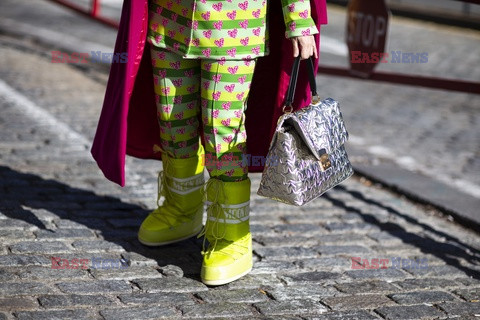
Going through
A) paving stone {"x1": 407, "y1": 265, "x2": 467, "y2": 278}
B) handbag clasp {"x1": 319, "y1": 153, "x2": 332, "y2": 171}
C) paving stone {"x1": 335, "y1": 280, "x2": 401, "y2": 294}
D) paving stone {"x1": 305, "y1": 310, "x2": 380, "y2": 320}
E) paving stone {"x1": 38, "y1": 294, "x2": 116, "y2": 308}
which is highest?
handbag clasp {"x1": 319, "y1": 153, "x2": 332, "y2": 171}

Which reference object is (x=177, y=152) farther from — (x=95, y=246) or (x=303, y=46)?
(x=303, y=46)

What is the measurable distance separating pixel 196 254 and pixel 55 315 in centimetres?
88

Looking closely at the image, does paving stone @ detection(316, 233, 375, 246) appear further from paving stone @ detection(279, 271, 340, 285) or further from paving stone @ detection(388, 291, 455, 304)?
paving stone @ detection(388, 291, 455, 304)

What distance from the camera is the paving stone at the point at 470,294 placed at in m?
3.41

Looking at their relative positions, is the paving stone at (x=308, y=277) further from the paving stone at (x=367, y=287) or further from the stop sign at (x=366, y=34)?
the stop sign at (x=366, y=34)

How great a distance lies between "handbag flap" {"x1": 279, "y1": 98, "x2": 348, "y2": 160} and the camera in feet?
10.1

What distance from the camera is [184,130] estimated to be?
3461mm

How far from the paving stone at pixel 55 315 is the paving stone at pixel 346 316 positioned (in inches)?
31.7

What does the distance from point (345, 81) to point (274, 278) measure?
5329 millimetres

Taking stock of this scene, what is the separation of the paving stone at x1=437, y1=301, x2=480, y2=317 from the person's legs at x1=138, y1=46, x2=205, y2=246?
1.14 metres

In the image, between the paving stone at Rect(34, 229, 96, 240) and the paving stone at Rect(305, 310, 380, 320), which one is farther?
the paving stone at Rect(34, 229, 96, 240)

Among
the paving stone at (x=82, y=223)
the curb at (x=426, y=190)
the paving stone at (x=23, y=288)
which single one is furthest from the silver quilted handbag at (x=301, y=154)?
the curb at (x=426, y=190)

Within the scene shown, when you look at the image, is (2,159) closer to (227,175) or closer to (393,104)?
(227,175)

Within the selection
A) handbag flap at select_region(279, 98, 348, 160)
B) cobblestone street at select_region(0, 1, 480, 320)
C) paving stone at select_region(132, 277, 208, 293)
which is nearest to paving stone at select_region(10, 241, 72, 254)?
cobblestone street at select_region(0, 1, 480, 320)
